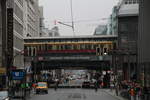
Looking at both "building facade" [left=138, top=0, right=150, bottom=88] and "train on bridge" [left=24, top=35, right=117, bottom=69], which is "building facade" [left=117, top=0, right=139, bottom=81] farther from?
"building facade" [left=138, top=0, right=150, bottom=88]

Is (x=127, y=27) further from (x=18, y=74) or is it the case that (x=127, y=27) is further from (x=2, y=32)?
(x=18, y=74)

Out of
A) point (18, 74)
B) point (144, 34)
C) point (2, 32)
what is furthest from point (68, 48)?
point (144, 34)

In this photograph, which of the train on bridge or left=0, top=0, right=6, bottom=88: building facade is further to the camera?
the train on bridge

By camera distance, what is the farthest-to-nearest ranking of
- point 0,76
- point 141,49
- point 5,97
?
point 0,76, point 141,49, point 5,97

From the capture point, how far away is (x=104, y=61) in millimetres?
106625

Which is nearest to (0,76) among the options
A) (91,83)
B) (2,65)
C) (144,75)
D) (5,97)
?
(2,65)

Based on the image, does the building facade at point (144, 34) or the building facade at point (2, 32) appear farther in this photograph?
the building facade at point (2, 32)

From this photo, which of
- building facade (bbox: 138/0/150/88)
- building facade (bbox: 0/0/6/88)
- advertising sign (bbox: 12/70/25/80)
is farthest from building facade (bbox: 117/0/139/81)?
building facade (bbox: 138/0/150/88)

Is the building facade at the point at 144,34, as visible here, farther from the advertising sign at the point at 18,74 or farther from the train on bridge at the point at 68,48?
the train on bridge at the point at 68,48

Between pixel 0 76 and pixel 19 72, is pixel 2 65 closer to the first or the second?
pixel 0 76

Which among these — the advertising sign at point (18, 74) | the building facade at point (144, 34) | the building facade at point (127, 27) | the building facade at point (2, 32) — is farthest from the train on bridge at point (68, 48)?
the building facade at point (144, 34)

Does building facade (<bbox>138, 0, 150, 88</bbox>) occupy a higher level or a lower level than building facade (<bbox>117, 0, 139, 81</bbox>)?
lower

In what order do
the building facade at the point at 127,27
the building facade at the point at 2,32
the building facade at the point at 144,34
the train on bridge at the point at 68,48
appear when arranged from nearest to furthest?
1. the building facade at the point at 144,34
2. the building facade at the point at 2,32
3. the train on bridge at the point at 68,48
4. the building facade at the point at 127,27

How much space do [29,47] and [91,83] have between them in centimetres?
1718
